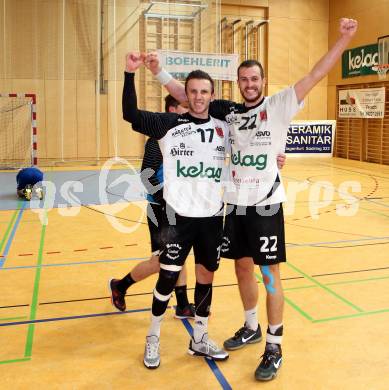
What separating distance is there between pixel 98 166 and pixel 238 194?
11865 millimetres

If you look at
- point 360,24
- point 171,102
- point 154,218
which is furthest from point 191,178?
point 360,24

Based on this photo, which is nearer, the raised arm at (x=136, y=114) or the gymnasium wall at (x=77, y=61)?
the raised arm at (x=136, y=114)

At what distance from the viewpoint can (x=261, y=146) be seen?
3053 mm

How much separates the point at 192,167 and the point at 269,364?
1.30 m

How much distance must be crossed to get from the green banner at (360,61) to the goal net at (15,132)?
10.3m

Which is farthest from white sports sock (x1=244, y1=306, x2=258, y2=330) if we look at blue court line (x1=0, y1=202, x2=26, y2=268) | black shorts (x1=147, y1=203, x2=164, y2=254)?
blue court line (x1=0, y1=202, x2=26, y2=268)

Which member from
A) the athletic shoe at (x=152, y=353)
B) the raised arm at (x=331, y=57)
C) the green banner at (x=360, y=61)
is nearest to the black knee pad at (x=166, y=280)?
the athletic shoe at (x=152, y=353)

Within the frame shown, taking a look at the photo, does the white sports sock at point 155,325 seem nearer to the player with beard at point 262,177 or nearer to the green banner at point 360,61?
the player with beard at point 262,177

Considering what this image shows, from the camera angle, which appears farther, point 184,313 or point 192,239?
point 184,313

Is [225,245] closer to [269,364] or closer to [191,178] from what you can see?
[191,178]

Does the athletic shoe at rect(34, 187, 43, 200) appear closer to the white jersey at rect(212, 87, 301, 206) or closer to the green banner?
the white jersey at rect(212, 87, 301, 206)

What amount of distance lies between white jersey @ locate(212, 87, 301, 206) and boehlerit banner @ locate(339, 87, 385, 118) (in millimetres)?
12802

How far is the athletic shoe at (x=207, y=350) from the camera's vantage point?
3.21 metres

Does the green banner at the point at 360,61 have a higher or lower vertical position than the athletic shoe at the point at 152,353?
higher
